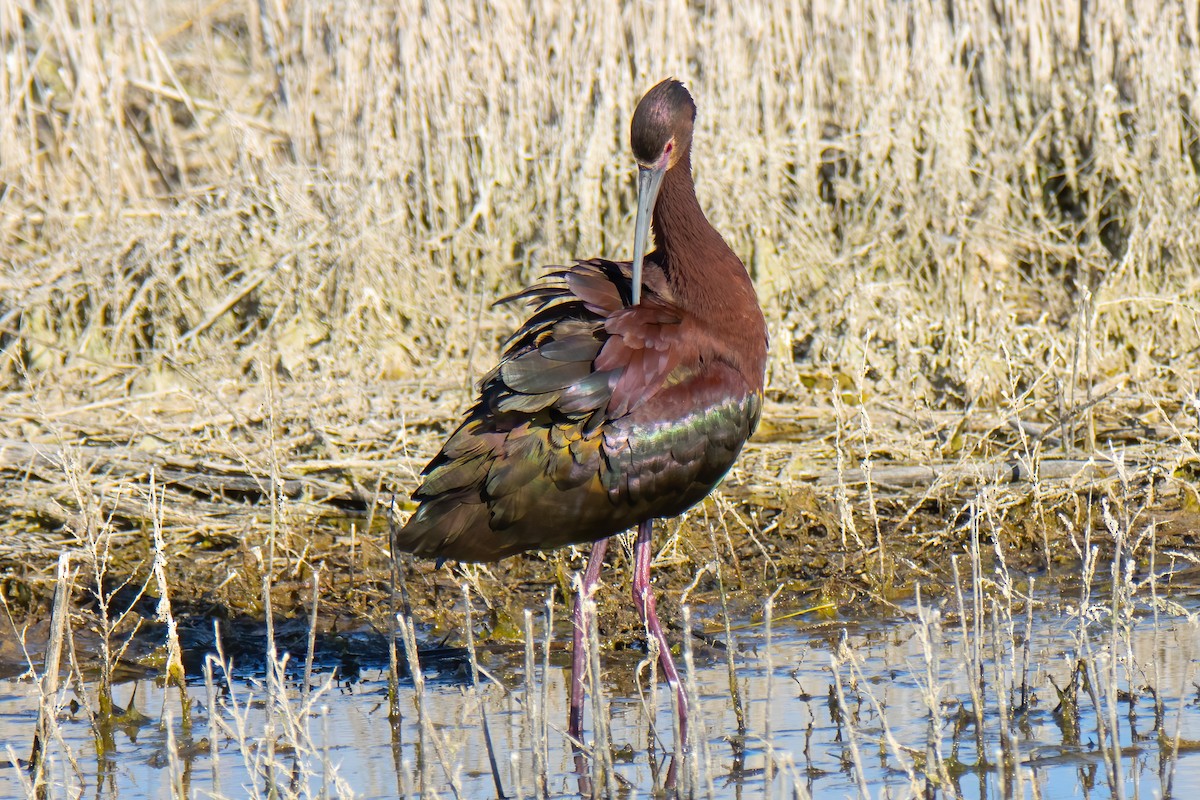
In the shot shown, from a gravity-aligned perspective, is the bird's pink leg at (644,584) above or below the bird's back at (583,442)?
below

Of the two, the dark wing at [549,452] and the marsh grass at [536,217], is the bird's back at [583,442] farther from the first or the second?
the marsh grass at [536,217]

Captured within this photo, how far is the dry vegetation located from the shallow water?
1822 mm

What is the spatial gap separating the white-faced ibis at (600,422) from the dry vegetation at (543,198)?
2120mm

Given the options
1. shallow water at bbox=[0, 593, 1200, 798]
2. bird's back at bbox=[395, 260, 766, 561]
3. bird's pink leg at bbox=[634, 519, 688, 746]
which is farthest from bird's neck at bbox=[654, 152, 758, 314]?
shallow water at bbox=[0, 593, 1200, 798]

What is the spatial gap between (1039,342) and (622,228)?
2139mm

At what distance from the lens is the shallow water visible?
3.83 metres

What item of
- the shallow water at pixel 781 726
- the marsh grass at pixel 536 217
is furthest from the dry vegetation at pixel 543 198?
the shallow water at pixel 781 726

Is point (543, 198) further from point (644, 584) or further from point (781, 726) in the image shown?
point (781, 726)

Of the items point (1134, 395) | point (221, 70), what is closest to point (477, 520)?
point (1134, 395)

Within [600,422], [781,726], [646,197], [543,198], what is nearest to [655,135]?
[646,197]

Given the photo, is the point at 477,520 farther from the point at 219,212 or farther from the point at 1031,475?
the point at 219,212

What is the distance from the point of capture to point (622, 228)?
7797 mm

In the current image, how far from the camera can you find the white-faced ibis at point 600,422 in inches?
168

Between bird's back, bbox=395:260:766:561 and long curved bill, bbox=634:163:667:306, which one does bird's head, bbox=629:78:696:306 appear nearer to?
long curved bill, bbox=634:163:667:306
